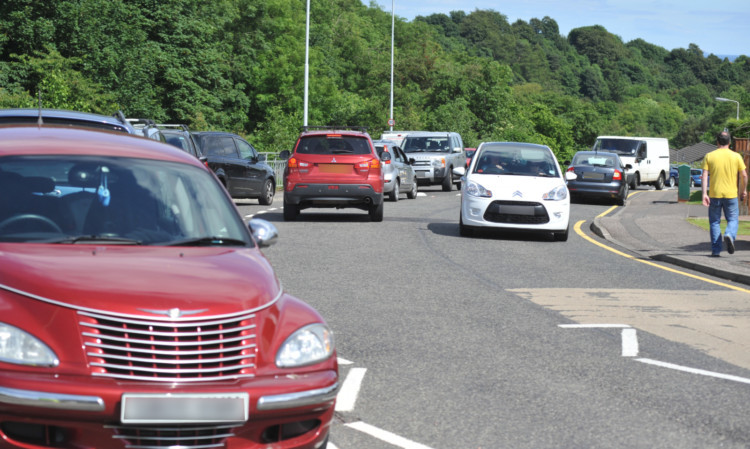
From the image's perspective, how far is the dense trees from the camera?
147 feet

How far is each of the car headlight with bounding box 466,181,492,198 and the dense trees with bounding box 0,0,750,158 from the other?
1777 centimetres

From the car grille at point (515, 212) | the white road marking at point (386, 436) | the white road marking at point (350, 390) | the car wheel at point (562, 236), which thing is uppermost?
the car grille at point (515, 212)

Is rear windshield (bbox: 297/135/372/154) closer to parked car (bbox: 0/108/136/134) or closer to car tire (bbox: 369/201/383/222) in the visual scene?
car tire (bbox: 369/201/383/222)

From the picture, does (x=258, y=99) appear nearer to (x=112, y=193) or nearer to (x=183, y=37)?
(x=183, y=37)

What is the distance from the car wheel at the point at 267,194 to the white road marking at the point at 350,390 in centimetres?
1925

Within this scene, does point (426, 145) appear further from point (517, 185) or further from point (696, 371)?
point (696, 371)

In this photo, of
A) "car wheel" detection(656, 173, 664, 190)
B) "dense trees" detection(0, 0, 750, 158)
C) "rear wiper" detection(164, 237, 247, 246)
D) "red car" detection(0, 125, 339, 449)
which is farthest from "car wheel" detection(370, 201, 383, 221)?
"car wheel" detection(656, 173, 664, 190)

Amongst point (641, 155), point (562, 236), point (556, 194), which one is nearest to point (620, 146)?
point (641, 155)

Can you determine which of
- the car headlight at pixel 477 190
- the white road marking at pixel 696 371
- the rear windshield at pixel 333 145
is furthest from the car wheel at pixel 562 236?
the white road marking at pixel 696 371

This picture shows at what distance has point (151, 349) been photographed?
427cm

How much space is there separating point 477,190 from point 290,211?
4.29m

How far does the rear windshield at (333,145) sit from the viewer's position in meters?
20.6

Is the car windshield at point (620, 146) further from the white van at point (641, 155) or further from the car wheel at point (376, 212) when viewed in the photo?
the car wheel at point (376, 212)

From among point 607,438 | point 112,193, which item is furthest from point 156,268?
point 607,438
